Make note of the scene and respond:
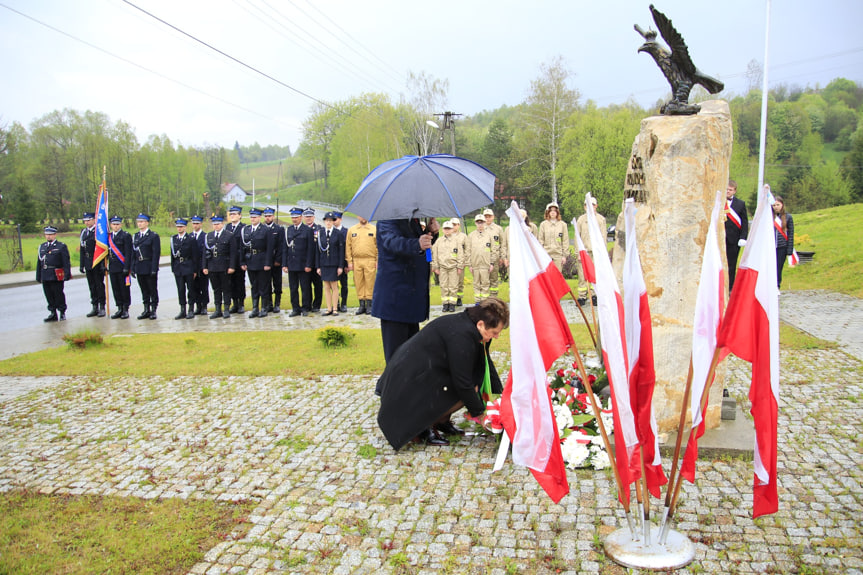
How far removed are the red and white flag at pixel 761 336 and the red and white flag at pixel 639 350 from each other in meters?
0.47

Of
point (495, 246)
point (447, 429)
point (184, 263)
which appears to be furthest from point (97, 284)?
point (447, 429)

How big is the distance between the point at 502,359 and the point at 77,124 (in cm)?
5983

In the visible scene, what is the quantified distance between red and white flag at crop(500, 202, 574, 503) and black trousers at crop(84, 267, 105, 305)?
41.9 ft

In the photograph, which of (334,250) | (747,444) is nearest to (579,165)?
(334,250)

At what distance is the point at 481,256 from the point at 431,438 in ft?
25.4

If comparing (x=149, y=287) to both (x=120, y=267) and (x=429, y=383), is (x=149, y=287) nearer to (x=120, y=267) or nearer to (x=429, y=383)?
(x=120, y=267)

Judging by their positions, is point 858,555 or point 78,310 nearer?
point 858,555

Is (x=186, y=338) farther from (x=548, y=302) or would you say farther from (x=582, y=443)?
(x=548, y=302)

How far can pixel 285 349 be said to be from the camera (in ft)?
31.4

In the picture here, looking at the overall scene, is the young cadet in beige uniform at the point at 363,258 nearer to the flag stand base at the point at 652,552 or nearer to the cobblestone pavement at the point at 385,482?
the cobblestone pavement at the point at 385,482

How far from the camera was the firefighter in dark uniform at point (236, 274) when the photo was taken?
1341 cm

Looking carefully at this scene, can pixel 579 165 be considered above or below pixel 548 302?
above

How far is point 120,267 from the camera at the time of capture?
541 inches

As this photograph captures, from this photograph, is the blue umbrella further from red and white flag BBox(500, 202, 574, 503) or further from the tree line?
the tree line
